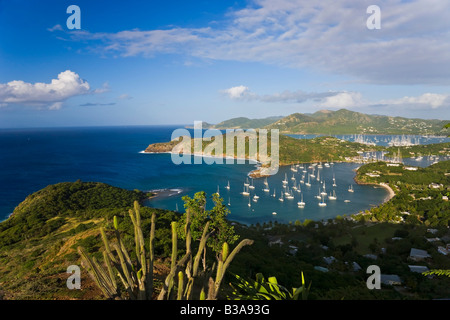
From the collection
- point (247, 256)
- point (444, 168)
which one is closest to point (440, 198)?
point (444, 168)

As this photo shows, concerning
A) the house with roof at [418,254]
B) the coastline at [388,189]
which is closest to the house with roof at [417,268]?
the house with roof at [418,254]

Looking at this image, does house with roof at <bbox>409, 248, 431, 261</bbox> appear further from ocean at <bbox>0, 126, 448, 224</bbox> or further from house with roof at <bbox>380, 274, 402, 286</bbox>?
ocean at <bbox>0, 126, 448, 224</bbox>

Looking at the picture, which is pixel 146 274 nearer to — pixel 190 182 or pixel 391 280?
pixel 391 280

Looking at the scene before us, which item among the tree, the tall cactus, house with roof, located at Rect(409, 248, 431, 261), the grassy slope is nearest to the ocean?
the grassy slope

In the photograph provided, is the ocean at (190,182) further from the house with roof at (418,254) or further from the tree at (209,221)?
the tree at (209,221)

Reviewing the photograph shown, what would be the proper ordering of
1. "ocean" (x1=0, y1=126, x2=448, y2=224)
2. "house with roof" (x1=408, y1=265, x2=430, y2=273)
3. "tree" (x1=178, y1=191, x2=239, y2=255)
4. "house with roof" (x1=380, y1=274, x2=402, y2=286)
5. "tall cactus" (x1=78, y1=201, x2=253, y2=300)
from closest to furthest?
1. "tall cactus" (x1=78, y1=201, x2=253, y2=300)
2. "tree" (x1=178, y1=191, x2=239, y2=255)
3. "house with roof" (x1=380, y1=274, x2=402, y2=286)
4. "house with roof" (x1=408, y1=265, x2=430, y2=273)
5. "ocean" (x1=0, y1=126, x2=448, y2=224)

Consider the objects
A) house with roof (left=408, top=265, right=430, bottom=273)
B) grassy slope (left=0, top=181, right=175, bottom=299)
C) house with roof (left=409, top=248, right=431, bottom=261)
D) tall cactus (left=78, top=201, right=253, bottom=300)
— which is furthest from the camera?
house with roof (left=409, top=248, right=431, bottom=261)

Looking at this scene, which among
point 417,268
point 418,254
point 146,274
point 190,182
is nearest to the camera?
point 146,274

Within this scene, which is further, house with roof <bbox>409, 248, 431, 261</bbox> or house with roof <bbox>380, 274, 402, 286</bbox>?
house with roof <bbox>409, 248, 431, 261</bbox>

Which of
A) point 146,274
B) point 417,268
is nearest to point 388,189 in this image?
point 417,268

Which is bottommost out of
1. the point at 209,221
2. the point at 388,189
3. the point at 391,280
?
the point at 388,189
